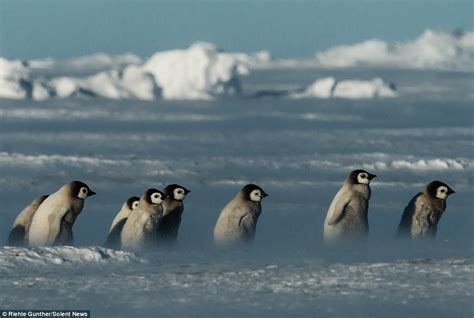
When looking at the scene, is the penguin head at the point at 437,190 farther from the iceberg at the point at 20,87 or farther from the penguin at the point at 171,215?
the iceberg at the point at 20,87

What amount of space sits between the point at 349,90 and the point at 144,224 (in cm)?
2765

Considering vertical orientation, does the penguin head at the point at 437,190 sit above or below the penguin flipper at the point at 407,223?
above

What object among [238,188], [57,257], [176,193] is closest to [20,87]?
[238,188]

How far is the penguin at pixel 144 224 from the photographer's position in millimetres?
6715

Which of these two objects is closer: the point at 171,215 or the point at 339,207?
the point at 339,207

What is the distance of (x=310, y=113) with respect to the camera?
2520 centimetres

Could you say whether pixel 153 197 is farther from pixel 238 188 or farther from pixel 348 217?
pixel 238 188

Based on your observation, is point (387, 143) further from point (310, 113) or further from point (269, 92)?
point (269, 92)

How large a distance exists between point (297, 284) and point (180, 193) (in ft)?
9.50

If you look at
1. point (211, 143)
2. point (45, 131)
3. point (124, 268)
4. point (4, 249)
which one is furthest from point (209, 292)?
point (45, 131)

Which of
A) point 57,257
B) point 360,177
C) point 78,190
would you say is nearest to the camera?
point 57,257

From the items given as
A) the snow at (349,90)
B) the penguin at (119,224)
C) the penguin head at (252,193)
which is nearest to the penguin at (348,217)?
the penguin head at (252,193)

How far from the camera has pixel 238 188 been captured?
11.2 m

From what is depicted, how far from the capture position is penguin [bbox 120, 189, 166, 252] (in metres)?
6.71
